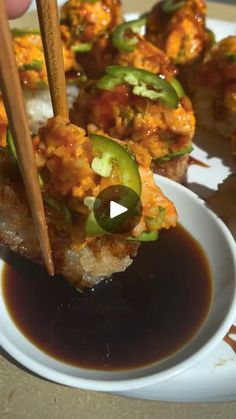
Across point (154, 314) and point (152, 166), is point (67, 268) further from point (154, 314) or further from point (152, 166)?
point (152, 166)

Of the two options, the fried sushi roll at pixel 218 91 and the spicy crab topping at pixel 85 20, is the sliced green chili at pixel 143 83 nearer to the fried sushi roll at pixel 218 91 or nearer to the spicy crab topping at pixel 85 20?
the fried sushi roll at pixel 218 91

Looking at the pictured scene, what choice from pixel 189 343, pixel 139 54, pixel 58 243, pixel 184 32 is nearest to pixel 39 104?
pixel 139 54

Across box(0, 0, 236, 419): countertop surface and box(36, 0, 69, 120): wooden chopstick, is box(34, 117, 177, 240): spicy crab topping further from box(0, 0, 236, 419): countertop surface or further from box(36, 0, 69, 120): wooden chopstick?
box(0, 0, 236, 419): countertop surface

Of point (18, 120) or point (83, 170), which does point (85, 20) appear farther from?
point (18, 120)

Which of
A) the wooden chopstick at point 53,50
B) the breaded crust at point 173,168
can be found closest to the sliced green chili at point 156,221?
the wooden chopstick at point 53,50

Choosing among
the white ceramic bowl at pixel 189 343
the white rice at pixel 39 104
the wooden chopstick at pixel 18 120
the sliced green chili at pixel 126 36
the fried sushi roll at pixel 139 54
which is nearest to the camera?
the wooden chopstick at pixel 18 120

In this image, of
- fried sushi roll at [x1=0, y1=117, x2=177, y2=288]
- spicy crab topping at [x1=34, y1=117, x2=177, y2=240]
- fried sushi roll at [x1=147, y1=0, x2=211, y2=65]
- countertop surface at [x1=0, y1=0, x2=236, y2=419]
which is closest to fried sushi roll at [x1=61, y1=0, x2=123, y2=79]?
fried sushi roll at [x1=147, y1=0, x2=211, y2=65]
